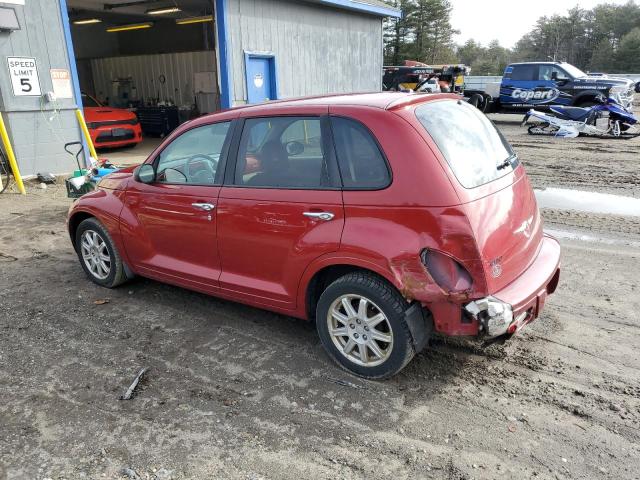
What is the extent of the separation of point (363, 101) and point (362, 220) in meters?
0.84

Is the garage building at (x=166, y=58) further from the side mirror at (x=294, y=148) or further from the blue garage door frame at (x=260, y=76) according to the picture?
the side mirror at (x=294, y=148)

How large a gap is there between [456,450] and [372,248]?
46.6 inches

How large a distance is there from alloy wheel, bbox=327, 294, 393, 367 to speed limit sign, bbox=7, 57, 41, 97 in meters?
8.69

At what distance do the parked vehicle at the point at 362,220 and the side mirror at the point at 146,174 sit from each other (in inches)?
0.9

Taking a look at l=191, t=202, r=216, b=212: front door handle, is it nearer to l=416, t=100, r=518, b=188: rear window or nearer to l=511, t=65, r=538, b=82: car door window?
l=416, t=100, r=518, b=188: rear window

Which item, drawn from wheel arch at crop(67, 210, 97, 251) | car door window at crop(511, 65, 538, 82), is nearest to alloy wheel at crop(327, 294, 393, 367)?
wheel arch at crop(67, 210, 97, 251)

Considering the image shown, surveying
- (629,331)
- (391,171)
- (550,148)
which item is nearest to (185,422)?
(391,171)

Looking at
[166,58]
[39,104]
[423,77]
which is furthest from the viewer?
[423,77]

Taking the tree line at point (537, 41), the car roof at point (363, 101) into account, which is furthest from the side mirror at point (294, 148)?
the tree line at point (537, 41)

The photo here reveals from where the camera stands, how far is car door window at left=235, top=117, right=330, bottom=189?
11.4 feet

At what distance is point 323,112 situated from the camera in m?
3.46

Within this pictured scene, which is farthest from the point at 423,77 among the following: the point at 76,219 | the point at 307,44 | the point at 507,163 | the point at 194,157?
the point at 507,163

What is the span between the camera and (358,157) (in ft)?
10.8

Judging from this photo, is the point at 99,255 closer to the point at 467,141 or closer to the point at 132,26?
the point at 467,141
